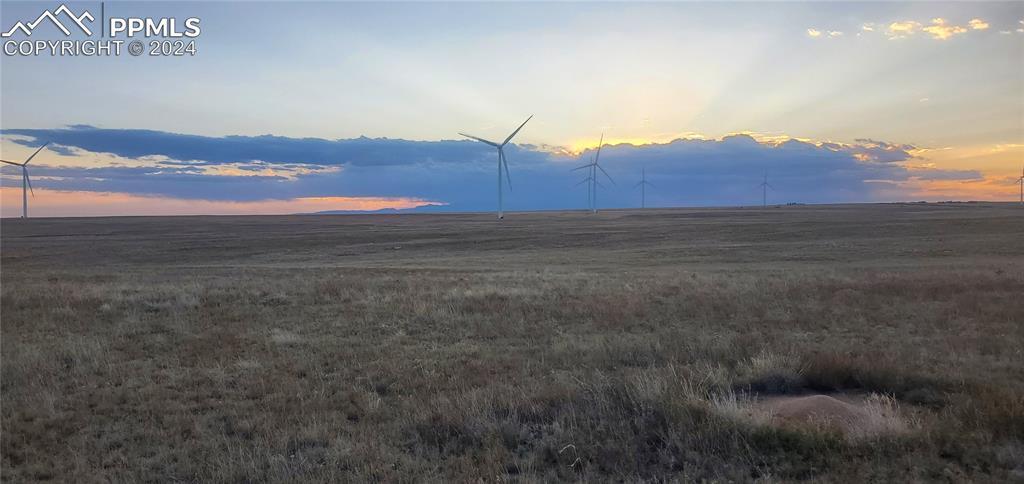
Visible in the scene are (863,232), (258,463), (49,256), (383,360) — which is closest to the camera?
(258,463)

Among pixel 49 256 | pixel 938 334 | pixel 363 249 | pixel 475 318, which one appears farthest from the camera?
pixel 363 249

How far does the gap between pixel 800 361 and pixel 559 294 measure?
37.0ft

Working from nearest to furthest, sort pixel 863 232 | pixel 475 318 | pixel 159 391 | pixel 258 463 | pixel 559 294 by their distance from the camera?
pixel 258 463 → pixel 159 391 → pixel 475 318 → pixel 559 294 → pixel 863 232

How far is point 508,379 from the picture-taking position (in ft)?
32.7

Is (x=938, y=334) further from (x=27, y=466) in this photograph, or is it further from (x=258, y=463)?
(x=27, y=466)

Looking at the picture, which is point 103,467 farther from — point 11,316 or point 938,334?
point 938,334

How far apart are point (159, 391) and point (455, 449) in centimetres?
572

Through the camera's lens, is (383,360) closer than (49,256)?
Yes

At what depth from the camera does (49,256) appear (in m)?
53.4

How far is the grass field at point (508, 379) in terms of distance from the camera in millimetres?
6281

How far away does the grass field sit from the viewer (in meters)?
6.28

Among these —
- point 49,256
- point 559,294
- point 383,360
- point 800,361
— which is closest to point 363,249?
point 49,256

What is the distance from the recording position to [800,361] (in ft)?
31.7

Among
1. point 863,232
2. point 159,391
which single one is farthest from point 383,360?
point 863,232
